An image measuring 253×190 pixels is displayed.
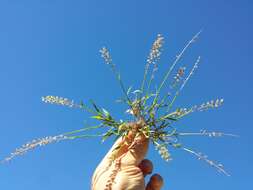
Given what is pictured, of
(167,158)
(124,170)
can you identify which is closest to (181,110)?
(167,158)

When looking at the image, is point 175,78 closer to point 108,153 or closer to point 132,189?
point 108,153

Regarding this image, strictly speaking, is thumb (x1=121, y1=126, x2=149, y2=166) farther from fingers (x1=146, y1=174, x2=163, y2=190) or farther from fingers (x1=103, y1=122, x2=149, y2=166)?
fingers (x1=146, y1=174, x2=163, y2=190)

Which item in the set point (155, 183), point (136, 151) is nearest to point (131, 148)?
point (136, 151)

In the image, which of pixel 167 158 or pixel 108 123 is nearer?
pixel 167 158

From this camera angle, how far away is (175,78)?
5434mm

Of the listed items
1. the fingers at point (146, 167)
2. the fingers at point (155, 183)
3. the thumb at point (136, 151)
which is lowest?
the fingers at point (155, 183)

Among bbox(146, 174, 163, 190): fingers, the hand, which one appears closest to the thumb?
the hand

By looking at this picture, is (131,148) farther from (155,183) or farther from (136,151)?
(155,183)

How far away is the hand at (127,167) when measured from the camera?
4.57 meters

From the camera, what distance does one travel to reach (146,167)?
16.2 ft

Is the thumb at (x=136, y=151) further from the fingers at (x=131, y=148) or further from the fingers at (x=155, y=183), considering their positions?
the fingers at (x=155, y=183)

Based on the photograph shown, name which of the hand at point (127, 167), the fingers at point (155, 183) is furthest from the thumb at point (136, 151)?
the fingers at point (155, 183)

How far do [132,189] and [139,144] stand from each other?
0.63 metres

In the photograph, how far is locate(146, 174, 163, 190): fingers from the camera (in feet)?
16.2
